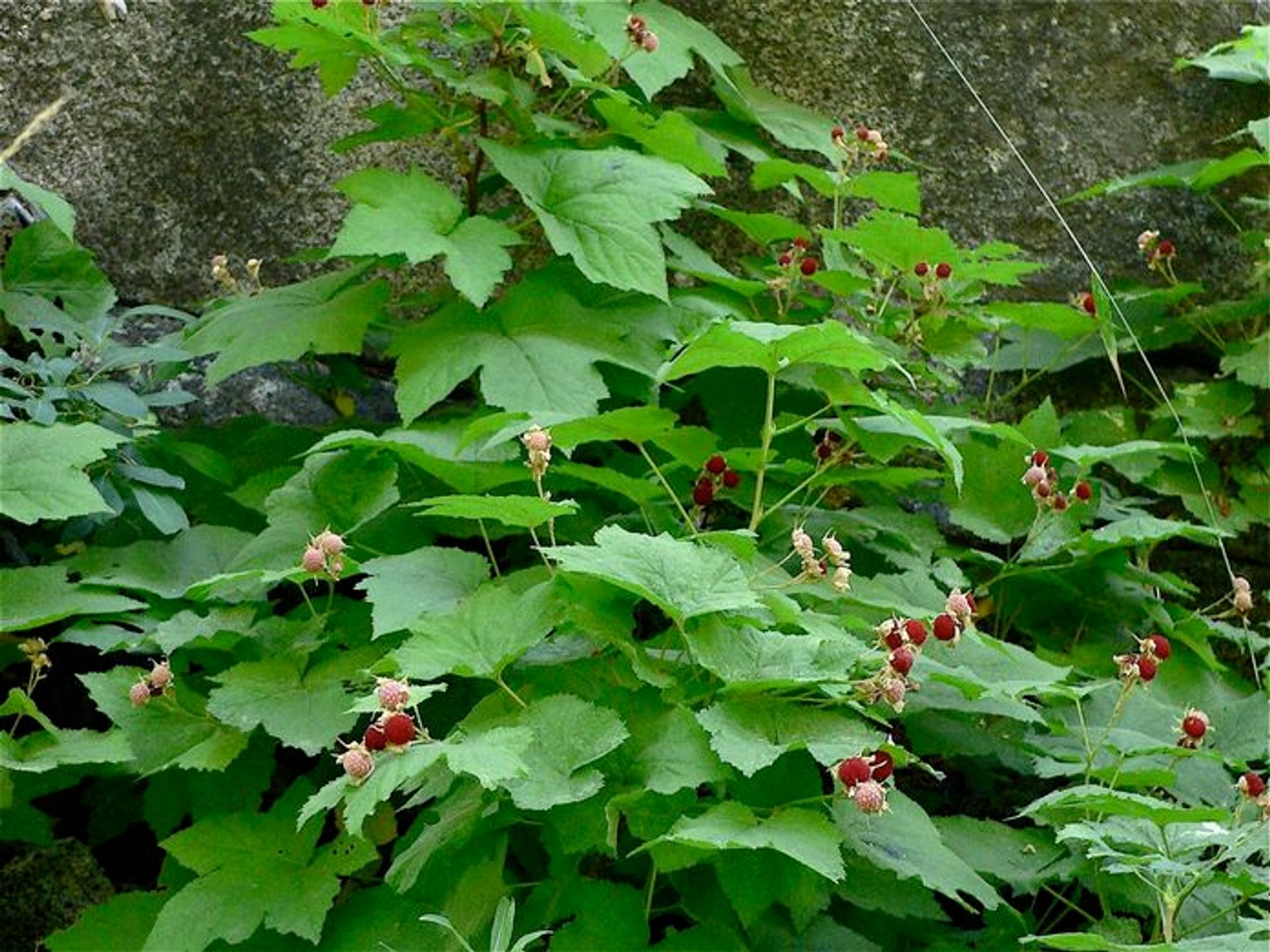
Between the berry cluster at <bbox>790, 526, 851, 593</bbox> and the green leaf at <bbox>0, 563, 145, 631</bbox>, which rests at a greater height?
the berry cluster at <bbox>790, 526, 851, 593</bbox>

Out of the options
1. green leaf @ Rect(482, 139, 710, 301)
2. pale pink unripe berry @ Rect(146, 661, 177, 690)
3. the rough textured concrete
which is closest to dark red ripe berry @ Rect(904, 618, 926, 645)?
green leaf @ Rect(482, 139, 710, 301)

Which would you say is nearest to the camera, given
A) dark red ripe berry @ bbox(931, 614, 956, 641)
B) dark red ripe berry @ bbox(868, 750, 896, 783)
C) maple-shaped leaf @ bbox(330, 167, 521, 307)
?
dark red ripe berry @ bbox(868, 750, 896, 783)

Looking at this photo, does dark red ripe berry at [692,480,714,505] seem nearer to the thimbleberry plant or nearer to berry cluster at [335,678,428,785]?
the thimbleberry plant

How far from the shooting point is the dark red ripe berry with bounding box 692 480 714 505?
1791 millimetres

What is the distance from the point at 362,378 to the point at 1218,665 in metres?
1.34

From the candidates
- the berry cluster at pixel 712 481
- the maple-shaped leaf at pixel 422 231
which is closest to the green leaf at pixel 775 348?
the berry cluster at pixel 712 481

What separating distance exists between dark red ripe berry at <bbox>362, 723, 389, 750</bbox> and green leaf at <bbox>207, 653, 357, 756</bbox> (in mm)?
297

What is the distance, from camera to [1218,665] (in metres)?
2.21

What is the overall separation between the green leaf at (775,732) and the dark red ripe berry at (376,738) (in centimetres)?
29

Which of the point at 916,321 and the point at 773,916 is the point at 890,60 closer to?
the point at 916,321

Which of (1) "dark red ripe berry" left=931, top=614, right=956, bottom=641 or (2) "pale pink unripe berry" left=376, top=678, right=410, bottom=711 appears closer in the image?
(2) "pale pink unripe berry" left=376, top=678, right=410, bottom=711

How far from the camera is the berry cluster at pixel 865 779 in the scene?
53.7 inches

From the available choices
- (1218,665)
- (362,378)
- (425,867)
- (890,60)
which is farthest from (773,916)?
Answer: (890,60)

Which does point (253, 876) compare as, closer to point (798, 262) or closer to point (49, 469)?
point (49, 469)
